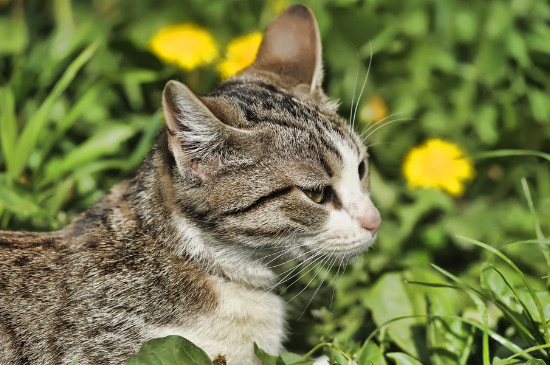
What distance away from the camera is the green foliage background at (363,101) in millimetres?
3900

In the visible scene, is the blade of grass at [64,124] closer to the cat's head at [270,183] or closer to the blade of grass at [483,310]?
the cat's head at [270,183]

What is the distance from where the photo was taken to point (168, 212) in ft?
9.78

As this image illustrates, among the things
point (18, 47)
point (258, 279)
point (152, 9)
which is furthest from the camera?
point (152, 9)

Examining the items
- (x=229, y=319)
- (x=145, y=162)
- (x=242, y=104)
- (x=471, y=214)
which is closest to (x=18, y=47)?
(x=145, y=162)

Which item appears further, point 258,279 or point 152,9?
point 152,9

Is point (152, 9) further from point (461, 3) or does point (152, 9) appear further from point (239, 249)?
point (239, 249)

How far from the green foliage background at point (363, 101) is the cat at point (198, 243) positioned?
0.60 m

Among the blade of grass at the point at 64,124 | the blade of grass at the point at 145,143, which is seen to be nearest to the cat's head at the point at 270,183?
the blade of grass at the point at 145,143

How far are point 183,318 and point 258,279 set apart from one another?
1.32 feet

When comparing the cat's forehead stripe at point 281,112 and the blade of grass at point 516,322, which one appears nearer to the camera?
the blade of grass at point 516,322

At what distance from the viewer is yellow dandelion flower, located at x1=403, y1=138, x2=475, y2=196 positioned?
4602mm

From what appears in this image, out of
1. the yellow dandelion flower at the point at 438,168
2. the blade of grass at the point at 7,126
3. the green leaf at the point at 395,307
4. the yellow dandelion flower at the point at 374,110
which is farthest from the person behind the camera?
the yellow dandelion flower at the point at 374,110

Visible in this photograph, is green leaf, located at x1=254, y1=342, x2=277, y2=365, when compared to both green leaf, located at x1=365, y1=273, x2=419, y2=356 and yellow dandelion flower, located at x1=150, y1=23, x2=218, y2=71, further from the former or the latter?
yellow dandelion flower, located at x1=150, y1=23, x2=218, y2=71

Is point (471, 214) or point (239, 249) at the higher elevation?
point (239, 249)
